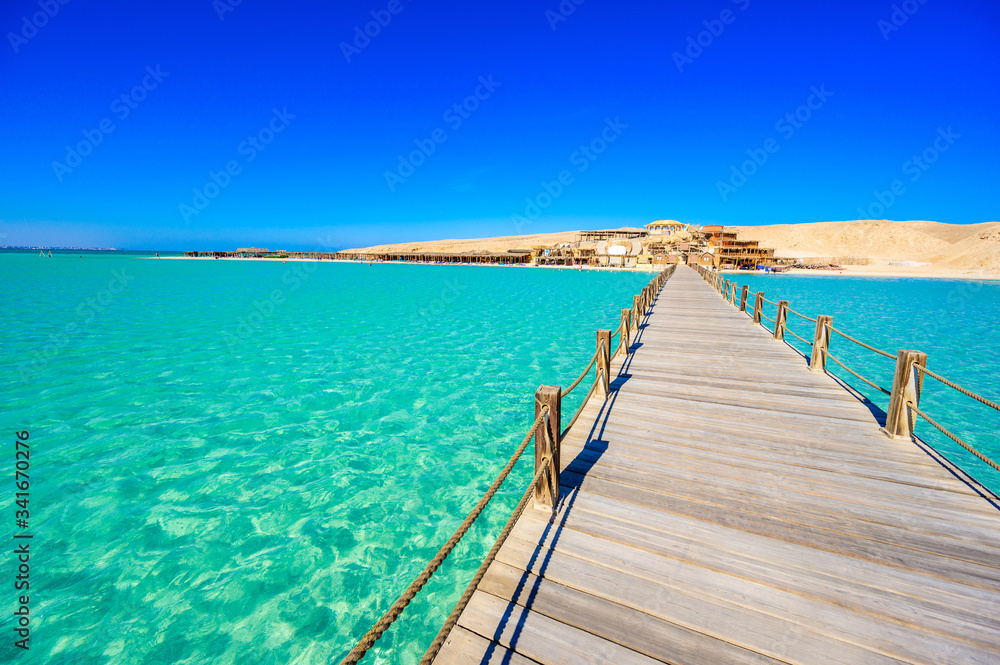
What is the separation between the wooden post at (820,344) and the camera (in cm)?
771

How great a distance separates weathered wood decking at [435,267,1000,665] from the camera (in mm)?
2422

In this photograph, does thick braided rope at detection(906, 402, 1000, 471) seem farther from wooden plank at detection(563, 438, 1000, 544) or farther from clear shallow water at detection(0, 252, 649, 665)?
clear shallow water at detection(0, 252, 649, 665)

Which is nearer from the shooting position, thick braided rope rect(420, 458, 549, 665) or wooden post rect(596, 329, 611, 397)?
thick braided rope rect(420, 458, 549, 665)

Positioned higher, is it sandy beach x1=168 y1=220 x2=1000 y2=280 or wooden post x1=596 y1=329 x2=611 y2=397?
sandy beach x1=168 y1=220 x2=1000 y2=280

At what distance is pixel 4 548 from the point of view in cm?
465

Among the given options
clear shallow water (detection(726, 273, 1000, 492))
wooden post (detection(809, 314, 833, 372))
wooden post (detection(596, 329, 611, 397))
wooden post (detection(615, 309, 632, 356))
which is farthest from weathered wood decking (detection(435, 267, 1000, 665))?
clear shallow water (detection(726, 273, 1000, 492))

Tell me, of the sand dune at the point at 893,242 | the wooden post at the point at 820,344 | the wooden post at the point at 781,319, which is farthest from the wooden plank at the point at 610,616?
the sand dune at the point at 893,242

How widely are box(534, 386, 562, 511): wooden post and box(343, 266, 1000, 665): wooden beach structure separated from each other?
0.06ft

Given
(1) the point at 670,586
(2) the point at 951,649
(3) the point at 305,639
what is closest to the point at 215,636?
(3) the point at 305,639

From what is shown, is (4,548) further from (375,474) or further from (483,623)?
(483,623)

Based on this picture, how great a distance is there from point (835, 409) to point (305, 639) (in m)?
7.47

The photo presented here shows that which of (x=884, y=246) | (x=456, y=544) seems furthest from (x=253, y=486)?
(x=884, y=246)

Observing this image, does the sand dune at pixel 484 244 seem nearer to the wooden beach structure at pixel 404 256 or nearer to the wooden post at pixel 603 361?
the wooden beach structure at pixel 404 256

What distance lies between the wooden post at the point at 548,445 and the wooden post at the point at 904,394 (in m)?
4.50
